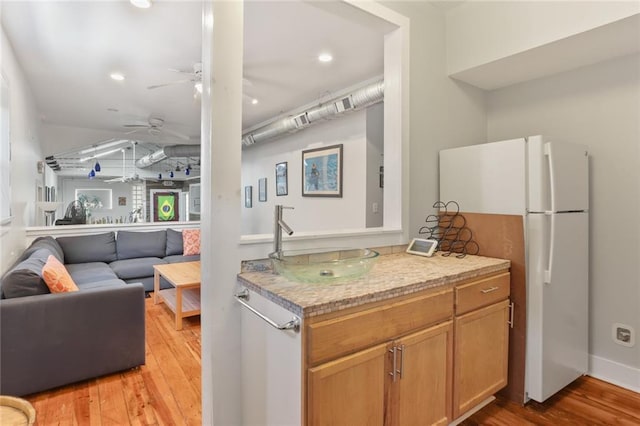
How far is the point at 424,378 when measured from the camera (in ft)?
5.21

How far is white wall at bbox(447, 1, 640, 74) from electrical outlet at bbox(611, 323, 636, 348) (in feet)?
6.22

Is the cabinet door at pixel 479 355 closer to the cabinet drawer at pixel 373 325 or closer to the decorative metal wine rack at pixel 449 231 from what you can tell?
the cabinet drawer at pixel 373 325

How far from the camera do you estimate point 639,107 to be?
225cm

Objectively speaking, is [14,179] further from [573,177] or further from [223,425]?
[573,177]

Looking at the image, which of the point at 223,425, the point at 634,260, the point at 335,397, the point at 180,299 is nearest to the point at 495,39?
the point at 634,260

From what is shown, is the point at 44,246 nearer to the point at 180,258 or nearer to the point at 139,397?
the point at 180,258

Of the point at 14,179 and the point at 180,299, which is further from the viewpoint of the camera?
the point at 180,299

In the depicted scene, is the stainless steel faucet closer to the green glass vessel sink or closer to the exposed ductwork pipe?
the green glass vessel sink

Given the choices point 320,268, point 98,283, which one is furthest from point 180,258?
point 320,268

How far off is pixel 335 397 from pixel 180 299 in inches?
101

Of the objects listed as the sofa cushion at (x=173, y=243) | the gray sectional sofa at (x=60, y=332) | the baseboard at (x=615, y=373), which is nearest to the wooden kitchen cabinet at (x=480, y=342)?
the baseboard at (x=615, y=373)

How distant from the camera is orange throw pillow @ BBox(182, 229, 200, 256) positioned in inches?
203

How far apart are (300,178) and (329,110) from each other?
4.75 feet

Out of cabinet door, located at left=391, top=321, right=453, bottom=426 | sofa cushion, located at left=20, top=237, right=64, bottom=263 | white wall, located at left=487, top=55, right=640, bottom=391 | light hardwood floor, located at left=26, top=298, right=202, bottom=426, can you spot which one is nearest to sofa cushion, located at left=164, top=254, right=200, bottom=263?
sofa cushion, located at left=20, top=237, right=64, bottom=263
